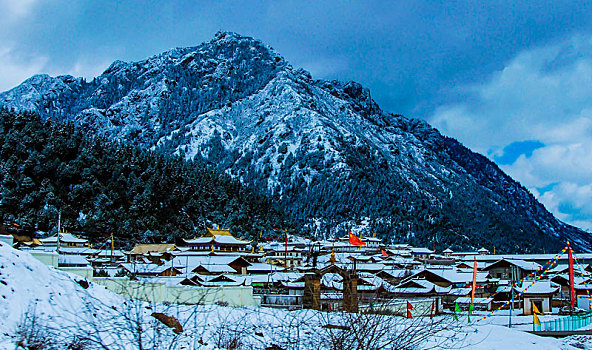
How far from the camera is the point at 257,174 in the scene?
7072 inches

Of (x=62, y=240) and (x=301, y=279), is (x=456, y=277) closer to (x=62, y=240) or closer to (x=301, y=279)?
(x=301, y=279)

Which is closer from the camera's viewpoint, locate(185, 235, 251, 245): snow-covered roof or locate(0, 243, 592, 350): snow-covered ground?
locate(0, 243, 592, 350): snow-covered ground

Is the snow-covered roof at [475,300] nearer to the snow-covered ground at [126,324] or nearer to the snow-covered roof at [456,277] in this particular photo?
the snow-covered roof at [456,277]

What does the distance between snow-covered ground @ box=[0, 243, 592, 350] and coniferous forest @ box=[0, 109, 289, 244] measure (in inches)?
2361

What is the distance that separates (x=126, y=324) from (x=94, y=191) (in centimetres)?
7537

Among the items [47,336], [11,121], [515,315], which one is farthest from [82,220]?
[47,336]

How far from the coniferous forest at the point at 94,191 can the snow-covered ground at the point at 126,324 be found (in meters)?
60.0

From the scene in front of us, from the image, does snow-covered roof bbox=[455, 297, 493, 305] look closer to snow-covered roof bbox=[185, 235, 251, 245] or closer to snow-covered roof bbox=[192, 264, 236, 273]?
snow-covered roof bbox=[192, 264, 236, 273]

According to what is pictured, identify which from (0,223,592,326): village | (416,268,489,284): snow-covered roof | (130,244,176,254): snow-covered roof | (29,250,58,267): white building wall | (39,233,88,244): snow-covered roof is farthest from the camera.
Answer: (130,244,176,254): snow-covered roof

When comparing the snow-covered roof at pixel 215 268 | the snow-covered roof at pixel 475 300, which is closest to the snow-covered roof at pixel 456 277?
the snow-covered roof at pixel 475 300

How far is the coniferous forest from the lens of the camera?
71.4 meters

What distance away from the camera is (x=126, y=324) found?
8133mm

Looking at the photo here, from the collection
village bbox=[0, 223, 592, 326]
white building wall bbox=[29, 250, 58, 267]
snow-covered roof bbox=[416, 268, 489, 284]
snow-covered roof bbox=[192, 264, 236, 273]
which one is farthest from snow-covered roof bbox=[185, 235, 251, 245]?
white building wall bbox=[29, 250, 58, 267]

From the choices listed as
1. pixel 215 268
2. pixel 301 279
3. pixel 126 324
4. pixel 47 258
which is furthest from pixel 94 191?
pixel 126 324
